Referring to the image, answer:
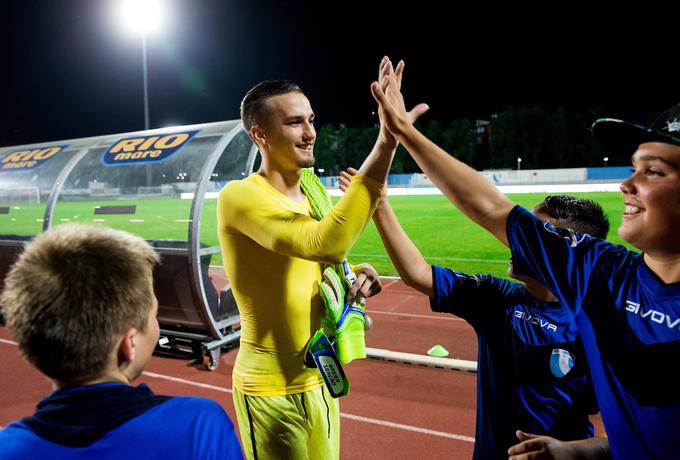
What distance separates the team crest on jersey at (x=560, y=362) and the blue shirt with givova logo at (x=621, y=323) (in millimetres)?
547

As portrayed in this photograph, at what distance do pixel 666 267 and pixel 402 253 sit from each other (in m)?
1.24

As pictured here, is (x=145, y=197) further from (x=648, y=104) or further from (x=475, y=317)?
(x=648, y=104)

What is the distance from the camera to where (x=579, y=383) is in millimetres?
1989

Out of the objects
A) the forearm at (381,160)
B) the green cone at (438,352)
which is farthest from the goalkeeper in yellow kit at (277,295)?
the green cone at (438,352)

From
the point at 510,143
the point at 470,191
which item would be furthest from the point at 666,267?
the point at 510,143

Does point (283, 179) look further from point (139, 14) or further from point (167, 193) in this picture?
point (139, 14)

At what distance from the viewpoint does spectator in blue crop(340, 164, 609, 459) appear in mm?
1987

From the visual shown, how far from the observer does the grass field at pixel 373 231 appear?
728 centimetres

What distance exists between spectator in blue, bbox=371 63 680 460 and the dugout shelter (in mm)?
4862

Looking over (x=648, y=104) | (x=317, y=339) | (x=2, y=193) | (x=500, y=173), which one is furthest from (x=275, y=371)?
(x=648, y=104)

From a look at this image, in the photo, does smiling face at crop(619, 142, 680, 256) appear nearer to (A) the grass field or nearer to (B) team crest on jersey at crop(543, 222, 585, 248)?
→ (B) team crest on jersey at crop(543, 222, 585, 248)

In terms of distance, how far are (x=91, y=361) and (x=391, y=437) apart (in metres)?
3.68

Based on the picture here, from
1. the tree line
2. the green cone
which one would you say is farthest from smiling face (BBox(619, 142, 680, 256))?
the tree line

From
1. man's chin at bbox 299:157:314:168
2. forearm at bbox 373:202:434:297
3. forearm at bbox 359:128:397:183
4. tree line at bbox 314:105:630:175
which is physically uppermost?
forearm at bbox 359:128:397:183
